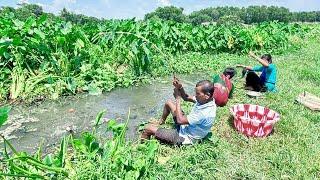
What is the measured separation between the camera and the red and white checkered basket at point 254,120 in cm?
497

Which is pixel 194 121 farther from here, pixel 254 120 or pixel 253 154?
pixel 254 120

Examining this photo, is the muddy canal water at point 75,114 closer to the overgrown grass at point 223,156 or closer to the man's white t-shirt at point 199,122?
the overgrown grass at point 223,156

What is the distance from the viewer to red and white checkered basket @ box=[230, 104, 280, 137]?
497 cm

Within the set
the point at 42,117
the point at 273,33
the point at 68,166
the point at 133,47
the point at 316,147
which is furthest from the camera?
the point at 273,33

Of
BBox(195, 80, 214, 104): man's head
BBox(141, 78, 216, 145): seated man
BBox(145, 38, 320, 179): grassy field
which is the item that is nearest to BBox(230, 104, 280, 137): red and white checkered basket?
BBox(145, 38, 320, 179): grassy field

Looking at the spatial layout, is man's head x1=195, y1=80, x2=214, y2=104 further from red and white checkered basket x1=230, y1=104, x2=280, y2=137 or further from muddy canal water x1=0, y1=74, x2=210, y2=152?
muddy canal water x1=0, y1=74, x2=210, y2=152

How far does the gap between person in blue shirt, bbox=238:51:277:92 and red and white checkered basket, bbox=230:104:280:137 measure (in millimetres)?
1769

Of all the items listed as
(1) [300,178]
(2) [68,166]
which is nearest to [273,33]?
(1) [300,178]

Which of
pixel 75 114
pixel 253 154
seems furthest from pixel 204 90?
pixel 75 114

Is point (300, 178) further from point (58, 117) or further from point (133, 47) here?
point (133, 47)

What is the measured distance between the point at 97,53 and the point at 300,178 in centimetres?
593

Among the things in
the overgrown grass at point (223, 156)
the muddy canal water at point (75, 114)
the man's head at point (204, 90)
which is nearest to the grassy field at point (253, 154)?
the overgrown grass at point (223, 156)

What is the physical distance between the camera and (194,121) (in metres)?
4.57

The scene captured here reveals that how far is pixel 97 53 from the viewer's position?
8938 millimetres
